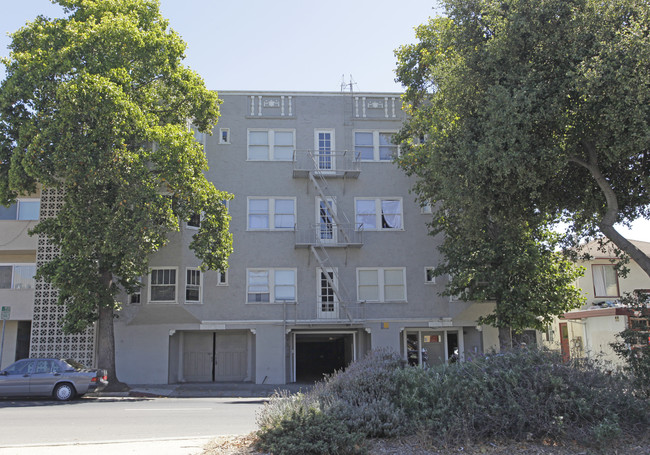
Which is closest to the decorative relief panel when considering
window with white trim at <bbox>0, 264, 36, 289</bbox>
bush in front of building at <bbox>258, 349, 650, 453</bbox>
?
window with white trim at <bbox>0, 264, 36, 289</bbox>

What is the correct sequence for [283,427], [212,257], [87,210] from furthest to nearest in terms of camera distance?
[212,257]
[87,210]
[283,427]

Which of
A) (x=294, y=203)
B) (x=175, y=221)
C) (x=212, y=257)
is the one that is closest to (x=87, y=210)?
(x=175, y=221)

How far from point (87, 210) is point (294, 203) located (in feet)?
32.2

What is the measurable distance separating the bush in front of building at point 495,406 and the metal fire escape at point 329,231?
17.3 m

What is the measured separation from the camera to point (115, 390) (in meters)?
22.3

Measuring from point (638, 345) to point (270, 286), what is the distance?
18.1 metres

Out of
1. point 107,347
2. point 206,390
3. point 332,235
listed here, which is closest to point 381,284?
point 332,235

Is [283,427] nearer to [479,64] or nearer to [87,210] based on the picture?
[479,64]

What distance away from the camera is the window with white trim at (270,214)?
27.4 meters

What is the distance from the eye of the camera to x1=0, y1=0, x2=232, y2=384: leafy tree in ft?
65.5

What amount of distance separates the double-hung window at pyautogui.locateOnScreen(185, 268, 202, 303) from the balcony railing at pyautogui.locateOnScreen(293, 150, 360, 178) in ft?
21.7

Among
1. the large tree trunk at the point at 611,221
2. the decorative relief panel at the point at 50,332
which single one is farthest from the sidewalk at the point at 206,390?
the large tree trunk at the point at 611,221

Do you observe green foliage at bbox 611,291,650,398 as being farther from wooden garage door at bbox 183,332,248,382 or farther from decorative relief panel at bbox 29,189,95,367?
decorative relief panel at bbox 29,189,95,367

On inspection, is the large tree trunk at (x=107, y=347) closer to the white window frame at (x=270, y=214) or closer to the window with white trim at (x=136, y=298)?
the window with white trim at (x=136, y=298)
